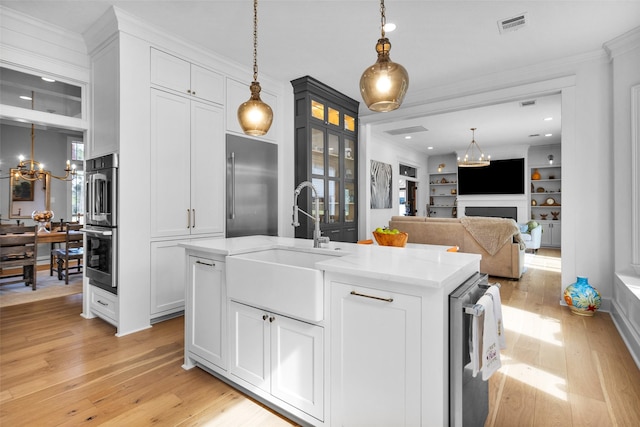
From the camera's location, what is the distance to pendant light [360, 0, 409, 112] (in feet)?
5.01

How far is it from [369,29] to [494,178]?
7.26 meters

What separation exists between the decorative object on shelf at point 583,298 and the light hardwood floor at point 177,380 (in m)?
0.15

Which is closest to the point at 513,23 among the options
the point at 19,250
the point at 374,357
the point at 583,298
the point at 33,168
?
the point at 583,298

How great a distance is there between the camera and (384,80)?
1532 millimetres

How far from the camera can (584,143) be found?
138 inches

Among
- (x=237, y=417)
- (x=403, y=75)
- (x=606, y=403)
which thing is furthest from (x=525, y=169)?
(x=237, y=417)

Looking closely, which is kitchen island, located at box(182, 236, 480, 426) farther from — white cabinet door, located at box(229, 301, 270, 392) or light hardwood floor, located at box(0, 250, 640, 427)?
light hardwood floor, located at box(0, 250, 640, 427)

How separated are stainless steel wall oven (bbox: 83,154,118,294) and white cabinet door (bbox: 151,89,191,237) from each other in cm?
24

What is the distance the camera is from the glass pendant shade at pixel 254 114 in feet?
6.76

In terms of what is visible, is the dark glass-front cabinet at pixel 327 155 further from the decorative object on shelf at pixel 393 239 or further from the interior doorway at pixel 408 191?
the interior doorway at pixel 408 191

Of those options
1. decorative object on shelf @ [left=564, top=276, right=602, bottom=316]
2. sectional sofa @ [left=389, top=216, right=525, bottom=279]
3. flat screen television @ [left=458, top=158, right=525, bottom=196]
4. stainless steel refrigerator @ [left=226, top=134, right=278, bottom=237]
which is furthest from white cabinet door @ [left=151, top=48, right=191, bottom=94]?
flat screen television @ [left=458, top=158, right=525, bottom=196]

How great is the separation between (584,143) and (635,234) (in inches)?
41.4

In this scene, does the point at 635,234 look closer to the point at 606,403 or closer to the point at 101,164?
the point at 606,403

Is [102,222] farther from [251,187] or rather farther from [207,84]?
[207,84]
